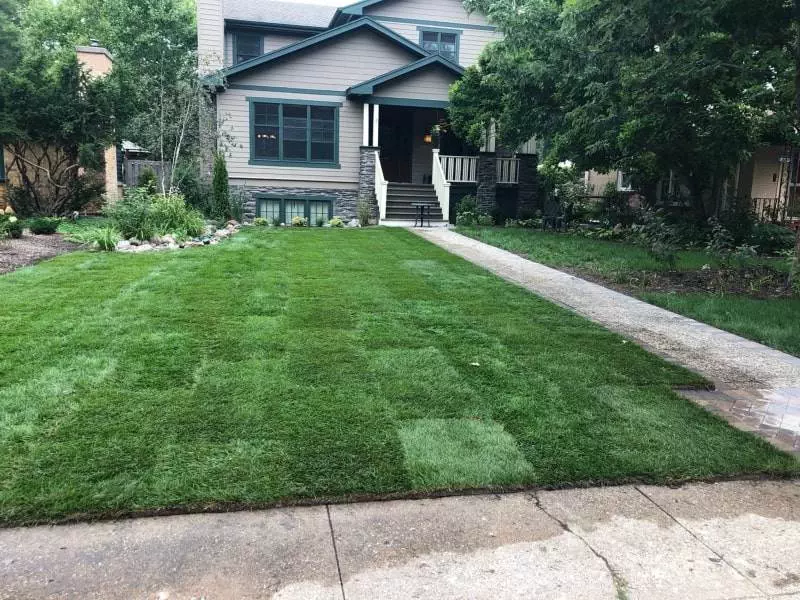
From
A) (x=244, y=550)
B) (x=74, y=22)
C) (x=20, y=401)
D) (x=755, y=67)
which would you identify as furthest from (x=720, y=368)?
(x=74, y=22)

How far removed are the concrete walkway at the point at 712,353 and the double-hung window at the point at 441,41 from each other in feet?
45.6

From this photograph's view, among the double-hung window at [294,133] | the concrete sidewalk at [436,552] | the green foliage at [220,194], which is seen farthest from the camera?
the double-hung window at [294,133]

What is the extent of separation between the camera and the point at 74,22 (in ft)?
113

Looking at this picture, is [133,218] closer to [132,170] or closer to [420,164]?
[132,170]

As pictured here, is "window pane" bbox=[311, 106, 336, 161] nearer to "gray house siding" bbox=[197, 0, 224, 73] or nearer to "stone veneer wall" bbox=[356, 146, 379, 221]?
"stone veneer wall" bbox=[356, 146, 379, 221]

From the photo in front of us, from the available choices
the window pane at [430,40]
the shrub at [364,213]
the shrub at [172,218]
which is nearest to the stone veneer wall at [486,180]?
the shrub at [364,213]

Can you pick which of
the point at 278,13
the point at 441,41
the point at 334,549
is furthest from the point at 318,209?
the point at 334,549

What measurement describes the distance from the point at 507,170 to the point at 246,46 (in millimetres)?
9365

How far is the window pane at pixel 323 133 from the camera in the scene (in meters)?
18.8

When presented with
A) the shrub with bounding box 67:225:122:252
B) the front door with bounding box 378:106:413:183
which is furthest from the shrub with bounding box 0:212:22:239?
the front door with bounding box 378:106:413:183

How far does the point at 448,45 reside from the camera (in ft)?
69.7

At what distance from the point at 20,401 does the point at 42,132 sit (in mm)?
12172

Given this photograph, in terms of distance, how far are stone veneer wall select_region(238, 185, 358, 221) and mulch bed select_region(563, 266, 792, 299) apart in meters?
10.3

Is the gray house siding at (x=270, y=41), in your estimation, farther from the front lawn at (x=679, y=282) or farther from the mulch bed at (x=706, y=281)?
the mulch bed at (x=706, y=281)
